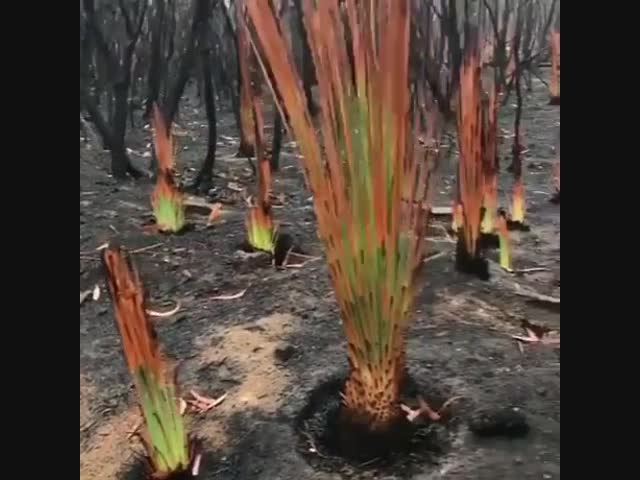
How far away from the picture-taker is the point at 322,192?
63 centimetres

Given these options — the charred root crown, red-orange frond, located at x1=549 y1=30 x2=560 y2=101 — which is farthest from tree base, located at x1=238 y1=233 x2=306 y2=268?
red-orange frond, located at x1=549 y1=30 x2=560 y2=101

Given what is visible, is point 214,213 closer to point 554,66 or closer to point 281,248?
point 281,248

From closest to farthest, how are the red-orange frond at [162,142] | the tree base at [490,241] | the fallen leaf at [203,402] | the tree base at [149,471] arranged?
the tree base at [149,471]
the fallen leaf at [203,402]
the tree base at [490,241]
the red-orange frond at [162,142]

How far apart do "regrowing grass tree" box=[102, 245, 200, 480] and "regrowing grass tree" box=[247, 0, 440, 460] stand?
177 millimetres

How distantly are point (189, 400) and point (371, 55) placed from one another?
1.57ft

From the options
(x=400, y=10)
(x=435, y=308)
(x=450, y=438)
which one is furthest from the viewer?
(x=435, y=308)

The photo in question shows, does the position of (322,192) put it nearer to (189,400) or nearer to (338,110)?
(338,110)

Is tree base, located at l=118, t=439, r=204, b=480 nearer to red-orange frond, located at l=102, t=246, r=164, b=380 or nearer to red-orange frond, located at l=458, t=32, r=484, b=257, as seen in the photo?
red-orange frond, located at l=102, t=246, r=164, b=380

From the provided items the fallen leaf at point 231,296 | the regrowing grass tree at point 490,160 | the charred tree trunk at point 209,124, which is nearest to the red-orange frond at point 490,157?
the regrowing grass tree at point 490,160

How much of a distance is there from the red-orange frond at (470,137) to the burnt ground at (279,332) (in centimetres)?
11

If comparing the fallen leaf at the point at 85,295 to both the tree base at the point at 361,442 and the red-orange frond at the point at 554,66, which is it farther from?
the red-orange frond at the point at 554,66

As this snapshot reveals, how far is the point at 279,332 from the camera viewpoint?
918 mm

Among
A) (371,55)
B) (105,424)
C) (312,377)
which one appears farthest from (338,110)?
(105,424)

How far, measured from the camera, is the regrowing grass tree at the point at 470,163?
90cm
